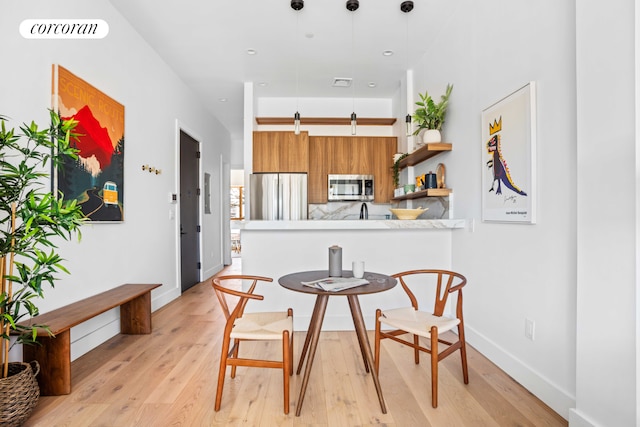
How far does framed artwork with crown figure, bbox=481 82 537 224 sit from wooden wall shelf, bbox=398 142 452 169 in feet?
2.13

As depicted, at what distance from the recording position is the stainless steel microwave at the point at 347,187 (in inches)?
213

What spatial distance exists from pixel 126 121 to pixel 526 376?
12.3ft

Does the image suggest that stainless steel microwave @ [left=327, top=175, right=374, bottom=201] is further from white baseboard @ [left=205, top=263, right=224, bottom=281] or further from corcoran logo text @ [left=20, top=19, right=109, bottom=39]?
corcoran logo text @ [left=20, top=19, right=109, bottom=39]

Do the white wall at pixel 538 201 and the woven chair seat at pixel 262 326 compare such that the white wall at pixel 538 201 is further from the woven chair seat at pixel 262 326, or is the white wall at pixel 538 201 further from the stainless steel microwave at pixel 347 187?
the stainless steel microwave at pixel 347 187

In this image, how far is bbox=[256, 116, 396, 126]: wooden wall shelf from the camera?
5434mm

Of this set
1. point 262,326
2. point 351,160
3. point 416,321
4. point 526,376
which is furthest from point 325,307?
point 351,160

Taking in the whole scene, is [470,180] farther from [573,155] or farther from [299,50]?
[299,50]

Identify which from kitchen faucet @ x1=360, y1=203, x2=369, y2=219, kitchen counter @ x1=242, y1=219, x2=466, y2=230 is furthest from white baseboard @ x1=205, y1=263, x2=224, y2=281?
kitchen counter @ x1=242, y1=219, x2=466, y2=230

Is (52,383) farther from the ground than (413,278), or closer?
closer

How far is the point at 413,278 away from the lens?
3402 millimetres

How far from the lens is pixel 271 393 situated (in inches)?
87.2

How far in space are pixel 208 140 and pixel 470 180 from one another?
15.3 ft

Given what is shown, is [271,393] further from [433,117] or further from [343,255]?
[433,117]

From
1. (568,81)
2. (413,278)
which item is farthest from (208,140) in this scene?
(568,81)
